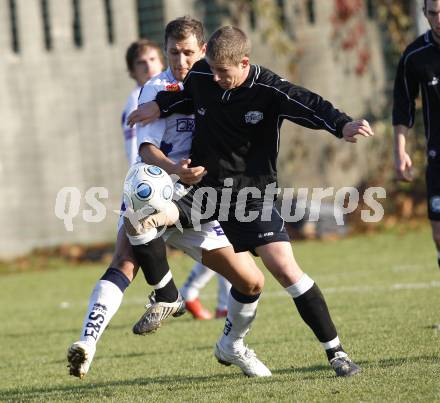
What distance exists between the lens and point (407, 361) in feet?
18.0

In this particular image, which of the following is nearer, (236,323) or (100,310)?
(100,310)

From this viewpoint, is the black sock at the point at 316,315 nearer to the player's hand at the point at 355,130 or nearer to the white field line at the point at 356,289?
the player's hand at the point at 355,130

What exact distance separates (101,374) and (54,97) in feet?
41.4

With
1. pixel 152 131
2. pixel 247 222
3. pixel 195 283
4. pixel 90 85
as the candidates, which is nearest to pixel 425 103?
pixel 247 222

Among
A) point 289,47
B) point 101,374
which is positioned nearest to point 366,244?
point 289,47

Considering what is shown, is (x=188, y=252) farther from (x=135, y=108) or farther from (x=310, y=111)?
(x=135, y=108)

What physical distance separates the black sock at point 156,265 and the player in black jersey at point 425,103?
1.50 meters

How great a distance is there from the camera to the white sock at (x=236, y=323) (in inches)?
219

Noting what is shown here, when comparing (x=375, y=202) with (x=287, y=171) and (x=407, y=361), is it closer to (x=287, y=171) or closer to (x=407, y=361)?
(x=287, y=171)

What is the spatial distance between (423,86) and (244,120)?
3.90 feet

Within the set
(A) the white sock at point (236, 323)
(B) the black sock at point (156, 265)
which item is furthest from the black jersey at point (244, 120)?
(A) the white sock at point (236, 323)

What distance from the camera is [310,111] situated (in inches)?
203

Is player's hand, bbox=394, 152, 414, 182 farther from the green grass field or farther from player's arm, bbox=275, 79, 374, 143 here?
the green grass field

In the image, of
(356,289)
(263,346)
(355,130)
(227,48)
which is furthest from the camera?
(356,289)
